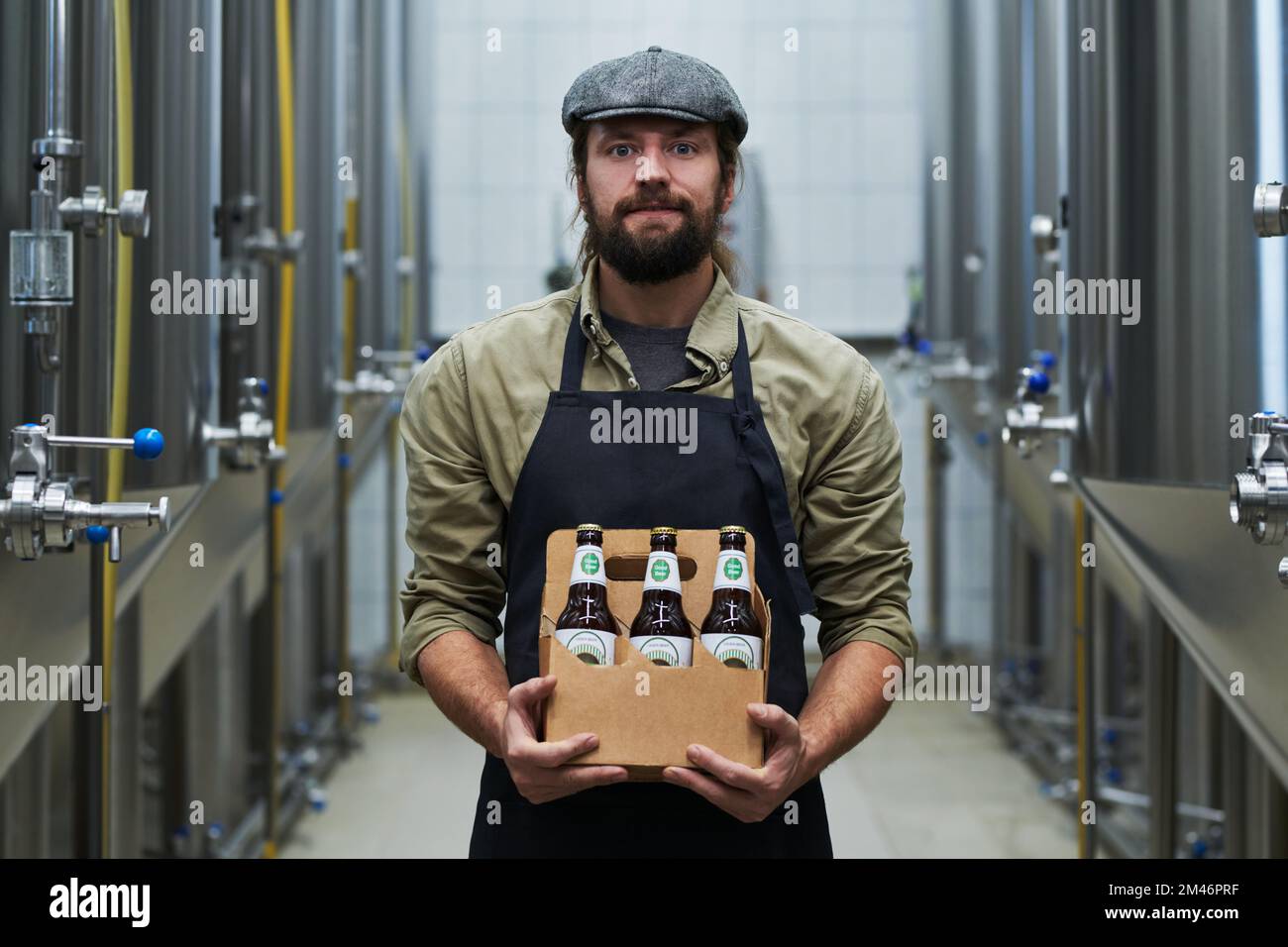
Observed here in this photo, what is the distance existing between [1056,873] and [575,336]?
2.76 ft

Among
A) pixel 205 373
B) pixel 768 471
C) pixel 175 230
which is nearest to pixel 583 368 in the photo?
pixel 768 471

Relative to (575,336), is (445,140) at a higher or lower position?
higher

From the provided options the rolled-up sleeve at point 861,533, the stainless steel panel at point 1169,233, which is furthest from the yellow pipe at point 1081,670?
the rolled-up sleeve at point 861,533

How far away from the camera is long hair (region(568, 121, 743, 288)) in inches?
68.8

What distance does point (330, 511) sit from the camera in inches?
192

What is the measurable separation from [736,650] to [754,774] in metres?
0.14

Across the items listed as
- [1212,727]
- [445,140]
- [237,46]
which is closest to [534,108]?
[445,140]

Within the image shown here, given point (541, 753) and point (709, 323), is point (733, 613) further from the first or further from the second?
point (709, 323)

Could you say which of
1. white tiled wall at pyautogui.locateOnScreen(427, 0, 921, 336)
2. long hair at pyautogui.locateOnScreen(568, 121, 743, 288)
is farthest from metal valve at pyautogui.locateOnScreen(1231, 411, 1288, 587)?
white tiled wall at pyautogui.locateOnScreen(427, 0, 921, 336)

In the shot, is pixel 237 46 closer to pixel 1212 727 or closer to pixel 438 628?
pixel 438 628

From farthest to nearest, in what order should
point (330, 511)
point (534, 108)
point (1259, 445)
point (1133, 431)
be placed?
point (534, 108) < point (330, 511) < point (1133, 431) < point (1259, 445)

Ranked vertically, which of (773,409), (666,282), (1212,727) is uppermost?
(666,282)

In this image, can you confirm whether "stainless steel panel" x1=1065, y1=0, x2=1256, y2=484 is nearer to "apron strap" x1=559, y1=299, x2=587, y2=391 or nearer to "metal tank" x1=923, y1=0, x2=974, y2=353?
"apron strap" x1=559, y1=299, x2=587, y2=391

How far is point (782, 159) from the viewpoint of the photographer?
19.6ft
